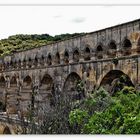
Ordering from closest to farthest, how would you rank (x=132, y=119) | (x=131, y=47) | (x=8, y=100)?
(x=132, y=119) → (x=131, y=47) → (x=8, y=100)

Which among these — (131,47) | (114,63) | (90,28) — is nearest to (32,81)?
(131,47)

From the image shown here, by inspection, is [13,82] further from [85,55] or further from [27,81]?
[85,55]

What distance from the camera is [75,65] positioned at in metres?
12.4

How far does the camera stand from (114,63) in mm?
10438

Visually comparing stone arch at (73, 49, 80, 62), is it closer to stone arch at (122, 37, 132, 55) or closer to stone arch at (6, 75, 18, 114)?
stone arch at (122, 37, 132, 55)

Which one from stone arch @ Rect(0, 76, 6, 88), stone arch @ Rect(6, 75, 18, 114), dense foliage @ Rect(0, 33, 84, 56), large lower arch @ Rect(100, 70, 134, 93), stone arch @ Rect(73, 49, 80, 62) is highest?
dense foliage @ Rect(0, 33, 84, 56)

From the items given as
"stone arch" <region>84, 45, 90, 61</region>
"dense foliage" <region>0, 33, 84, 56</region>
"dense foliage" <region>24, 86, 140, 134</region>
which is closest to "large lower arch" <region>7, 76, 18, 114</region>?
"dense foliage" <region>0, 33, 84, 56</region>

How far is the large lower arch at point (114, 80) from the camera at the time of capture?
9672mm

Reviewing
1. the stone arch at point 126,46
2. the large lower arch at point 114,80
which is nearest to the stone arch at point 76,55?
the stone arch at point 126,46

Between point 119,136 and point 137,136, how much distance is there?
0.26 m

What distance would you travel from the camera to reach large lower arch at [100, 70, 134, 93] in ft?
31.7

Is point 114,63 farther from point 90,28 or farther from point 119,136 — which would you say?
point 119,136

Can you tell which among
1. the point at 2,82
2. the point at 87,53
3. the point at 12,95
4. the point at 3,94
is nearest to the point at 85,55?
the point at 87,53

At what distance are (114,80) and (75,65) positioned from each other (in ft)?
7.50
